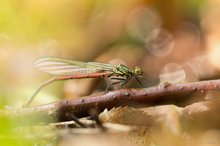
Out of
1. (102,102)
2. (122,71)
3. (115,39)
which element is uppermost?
Answer: (115,39)

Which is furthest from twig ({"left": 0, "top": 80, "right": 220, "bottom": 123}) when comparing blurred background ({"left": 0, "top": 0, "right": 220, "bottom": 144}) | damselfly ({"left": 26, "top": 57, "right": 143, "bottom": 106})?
blurred background ({"left": 0, "top": 0, "right": 220, "bottom": 144})

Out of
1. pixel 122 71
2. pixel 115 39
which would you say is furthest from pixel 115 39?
pixel 122 71

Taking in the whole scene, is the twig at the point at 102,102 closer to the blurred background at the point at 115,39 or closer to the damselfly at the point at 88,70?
the damselfly at the point at 88,70

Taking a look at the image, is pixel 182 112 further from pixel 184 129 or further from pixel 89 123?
pixel 89 123

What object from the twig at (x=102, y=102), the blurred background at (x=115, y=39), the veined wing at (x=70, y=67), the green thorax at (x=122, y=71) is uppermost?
the blurred background at (x=115, y=39)

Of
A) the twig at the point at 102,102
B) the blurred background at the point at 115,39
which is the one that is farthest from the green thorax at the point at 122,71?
the twig at the point at 102,102

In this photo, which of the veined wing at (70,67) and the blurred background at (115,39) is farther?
the blurred background at (115,39)

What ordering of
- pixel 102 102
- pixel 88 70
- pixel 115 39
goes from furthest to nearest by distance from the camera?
1. pixel 115 39
2. pixel 88 70
3. pixel 102 102

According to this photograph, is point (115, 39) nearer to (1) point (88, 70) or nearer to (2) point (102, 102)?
(1) point (88, 70)

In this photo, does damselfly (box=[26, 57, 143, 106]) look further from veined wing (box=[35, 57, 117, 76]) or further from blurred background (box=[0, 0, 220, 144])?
blurred background (box=[0, 0, 220, 144])
